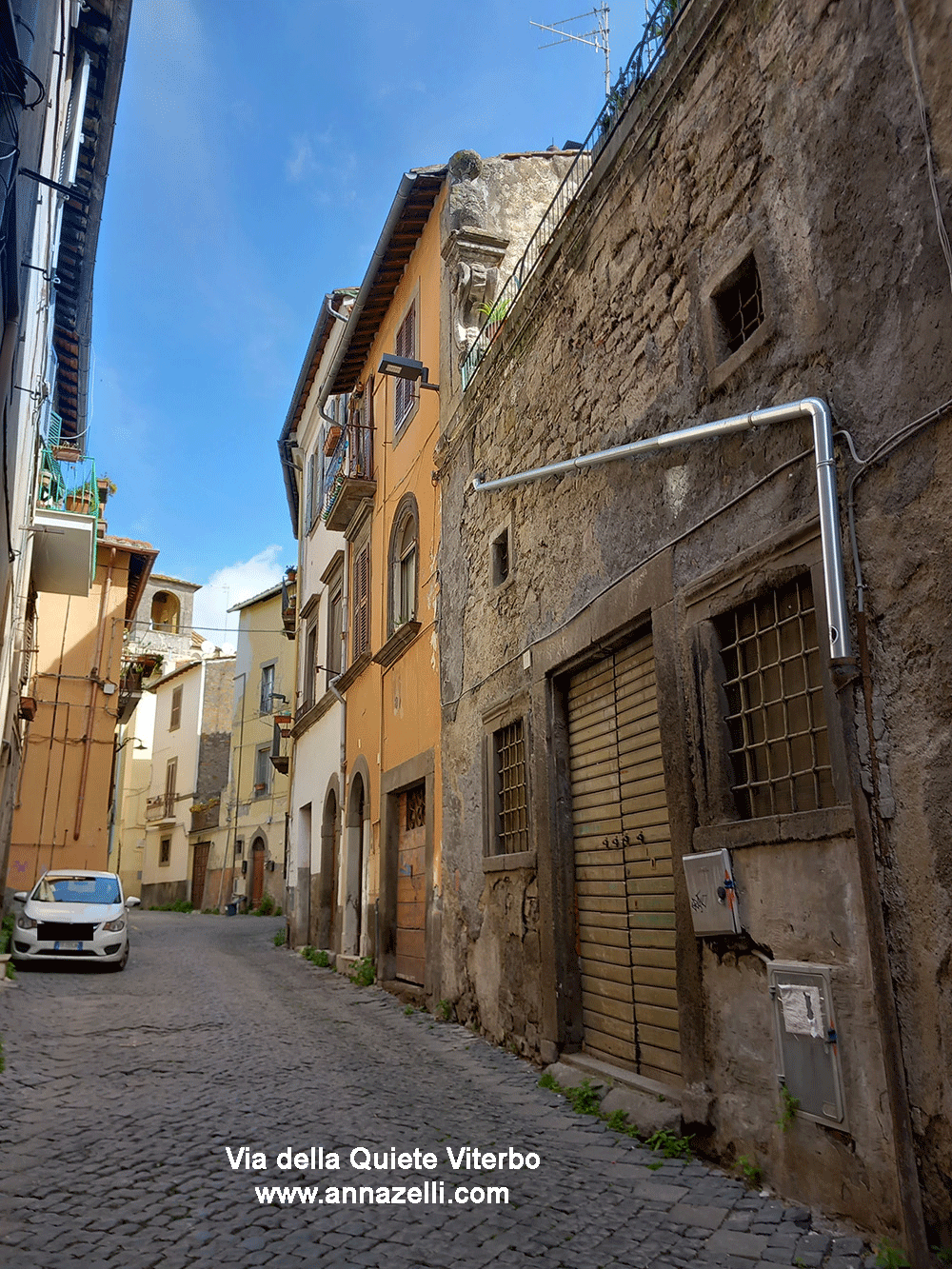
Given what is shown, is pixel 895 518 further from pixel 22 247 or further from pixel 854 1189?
pixel 22 247

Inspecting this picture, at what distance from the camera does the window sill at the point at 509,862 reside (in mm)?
7297

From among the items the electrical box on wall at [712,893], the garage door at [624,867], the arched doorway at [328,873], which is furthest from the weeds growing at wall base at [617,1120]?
the arched doorway at [328,873]

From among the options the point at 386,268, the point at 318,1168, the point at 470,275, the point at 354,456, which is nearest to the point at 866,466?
the point at 318,1168

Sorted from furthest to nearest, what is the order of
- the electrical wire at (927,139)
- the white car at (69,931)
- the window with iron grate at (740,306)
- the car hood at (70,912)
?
the car hood at (70,912) < the white car at (69,931) < the window with iron grate at (740,306) < the electrical wire at (927,139)

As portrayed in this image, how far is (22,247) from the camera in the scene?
6.77m

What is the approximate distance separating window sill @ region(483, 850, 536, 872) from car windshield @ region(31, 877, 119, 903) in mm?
7572

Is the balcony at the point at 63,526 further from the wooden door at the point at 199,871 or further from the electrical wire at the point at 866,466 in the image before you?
the wooden door at the point at 199,871

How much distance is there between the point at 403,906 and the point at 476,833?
2.94 meters

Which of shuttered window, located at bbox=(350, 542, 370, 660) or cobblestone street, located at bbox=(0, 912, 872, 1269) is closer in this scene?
cobblestone street, located at bbox=(0, 912, 872, 1269)

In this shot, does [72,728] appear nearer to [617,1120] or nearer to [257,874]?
[257,874]

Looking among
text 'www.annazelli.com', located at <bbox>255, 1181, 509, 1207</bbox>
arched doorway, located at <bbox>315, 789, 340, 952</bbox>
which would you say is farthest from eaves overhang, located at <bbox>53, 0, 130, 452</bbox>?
text 'www.annazelli.com', located at <bbox>255, 1181, 509, 1207</bbox>

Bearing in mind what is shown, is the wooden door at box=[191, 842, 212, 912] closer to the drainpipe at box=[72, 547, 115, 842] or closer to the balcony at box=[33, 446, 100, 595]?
the drainpipe at box=[72, 547, 115, 842]

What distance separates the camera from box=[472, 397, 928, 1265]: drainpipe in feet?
11.0

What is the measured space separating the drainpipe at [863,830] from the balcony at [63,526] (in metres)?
12.5
